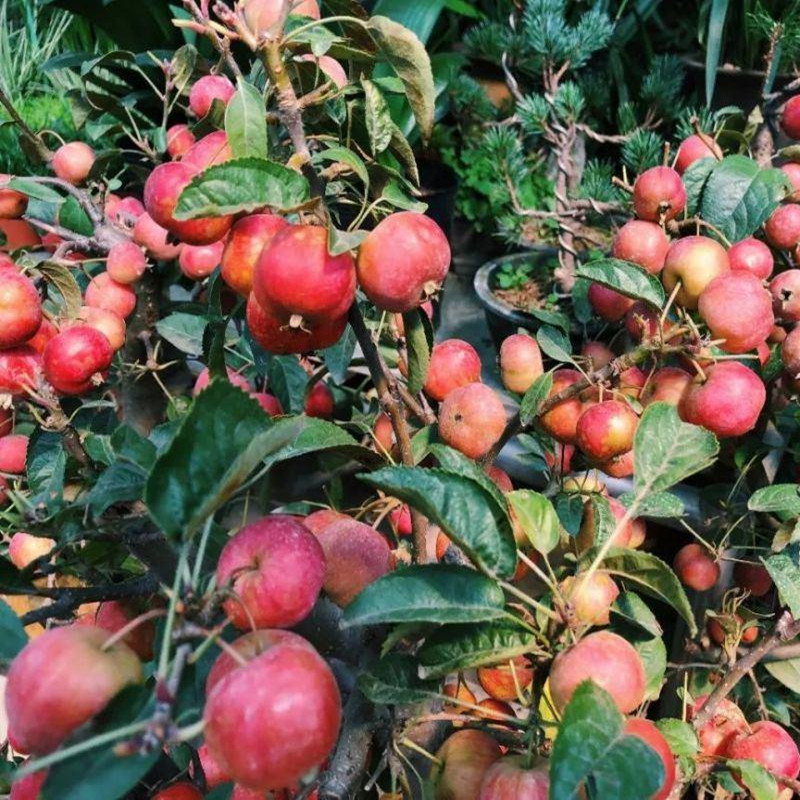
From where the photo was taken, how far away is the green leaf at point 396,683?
41 centimetres

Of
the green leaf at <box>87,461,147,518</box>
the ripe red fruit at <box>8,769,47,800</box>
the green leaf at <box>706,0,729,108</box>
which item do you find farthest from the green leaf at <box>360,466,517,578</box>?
the green leaf at <box>706,0,729,108</box>

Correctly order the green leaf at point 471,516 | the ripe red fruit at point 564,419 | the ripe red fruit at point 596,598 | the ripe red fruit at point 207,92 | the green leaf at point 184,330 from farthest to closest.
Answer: the green leaf at point 184,330 → the ripe red fruit at point 207,92 → the ripe red fruit at point 564,419 → the ripe red fruit at point 596,598 → the green leaf at point 471,516

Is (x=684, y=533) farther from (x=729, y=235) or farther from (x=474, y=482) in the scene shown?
(x=474, y=482)

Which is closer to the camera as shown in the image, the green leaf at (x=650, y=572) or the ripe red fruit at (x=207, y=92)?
the green leaf at (x=650, y=572)

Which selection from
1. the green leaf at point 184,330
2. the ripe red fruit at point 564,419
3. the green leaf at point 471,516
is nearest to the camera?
the green leaf at point 471,516

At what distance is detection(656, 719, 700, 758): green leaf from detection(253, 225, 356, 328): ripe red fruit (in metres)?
0.38

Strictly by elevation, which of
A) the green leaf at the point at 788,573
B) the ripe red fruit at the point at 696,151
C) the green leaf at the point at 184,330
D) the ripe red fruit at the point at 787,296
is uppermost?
the ripe red fruit at the point at 696,151

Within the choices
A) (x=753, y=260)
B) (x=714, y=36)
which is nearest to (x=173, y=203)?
(x=753, y=260)

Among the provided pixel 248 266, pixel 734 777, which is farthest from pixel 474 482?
pixel 734 777

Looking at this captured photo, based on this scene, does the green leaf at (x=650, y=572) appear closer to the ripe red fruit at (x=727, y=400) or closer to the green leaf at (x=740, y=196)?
the ripe red fruit at (x=727, y=400)

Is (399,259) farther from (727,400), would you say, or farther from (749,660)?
(749,660)

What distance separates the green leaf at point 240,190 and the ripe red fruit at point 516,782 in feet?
1.00

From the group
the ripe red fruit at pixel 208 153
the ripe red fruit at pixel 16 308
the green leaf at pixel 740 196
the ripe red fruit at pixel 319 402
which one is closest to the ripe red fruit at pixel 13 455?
the ripe red fruit at pixel 16 308

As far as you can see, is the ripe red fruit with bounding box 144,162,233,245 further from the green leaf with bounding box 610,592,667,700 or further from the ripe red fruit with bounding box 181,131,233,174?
the green leaf with bounding box 610,592,667,700
